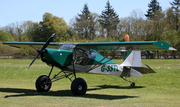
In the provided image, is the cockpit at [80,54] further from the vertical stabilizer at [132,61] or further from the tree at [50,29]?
the tree at [50,29]

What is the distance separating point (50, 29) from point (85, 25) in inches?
559

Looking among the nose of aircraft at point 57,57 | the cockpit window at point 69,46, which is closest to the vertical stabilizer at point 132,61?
the cockpit window at point 69,46

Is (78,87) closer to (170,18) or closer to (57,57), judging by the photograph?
(57,57)

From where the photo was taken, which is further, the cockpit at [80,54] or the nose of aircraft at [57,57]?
the cockpit at [80,54]

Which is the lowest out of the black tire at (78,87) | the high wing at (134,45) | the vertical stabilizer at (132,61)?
the black tire at (78,87)

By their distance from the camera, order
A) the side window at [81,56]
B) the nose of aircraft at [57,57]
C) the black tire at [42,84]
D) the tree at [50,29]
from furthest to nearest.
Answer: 1. the tree at [50,29]
2. the side window at [81,56]
3. the black tire at [42,84]
4. the nose of aircraft at [57,57]

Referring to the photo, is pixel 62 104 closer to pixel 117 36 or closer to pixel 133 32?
pixel 133 32

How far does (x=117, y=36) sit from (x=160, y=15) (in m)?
28.3

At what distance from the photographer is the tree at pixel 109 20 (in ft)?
300

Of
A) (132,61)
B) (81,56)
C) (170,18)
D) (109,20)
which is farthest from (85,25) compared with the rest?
(81,56)

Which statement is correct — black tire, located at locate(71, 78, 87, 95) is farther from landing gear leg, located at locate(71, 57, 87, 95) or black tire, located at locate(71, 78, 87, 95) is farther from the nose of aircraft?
the nose of aircraft

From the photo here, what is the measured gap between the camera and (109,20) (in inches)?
3615

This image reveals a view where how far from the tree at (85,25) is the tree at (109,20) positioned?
13.0 ft

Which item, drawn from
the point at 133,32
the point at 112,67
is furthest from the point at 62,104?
the point at 133,32
